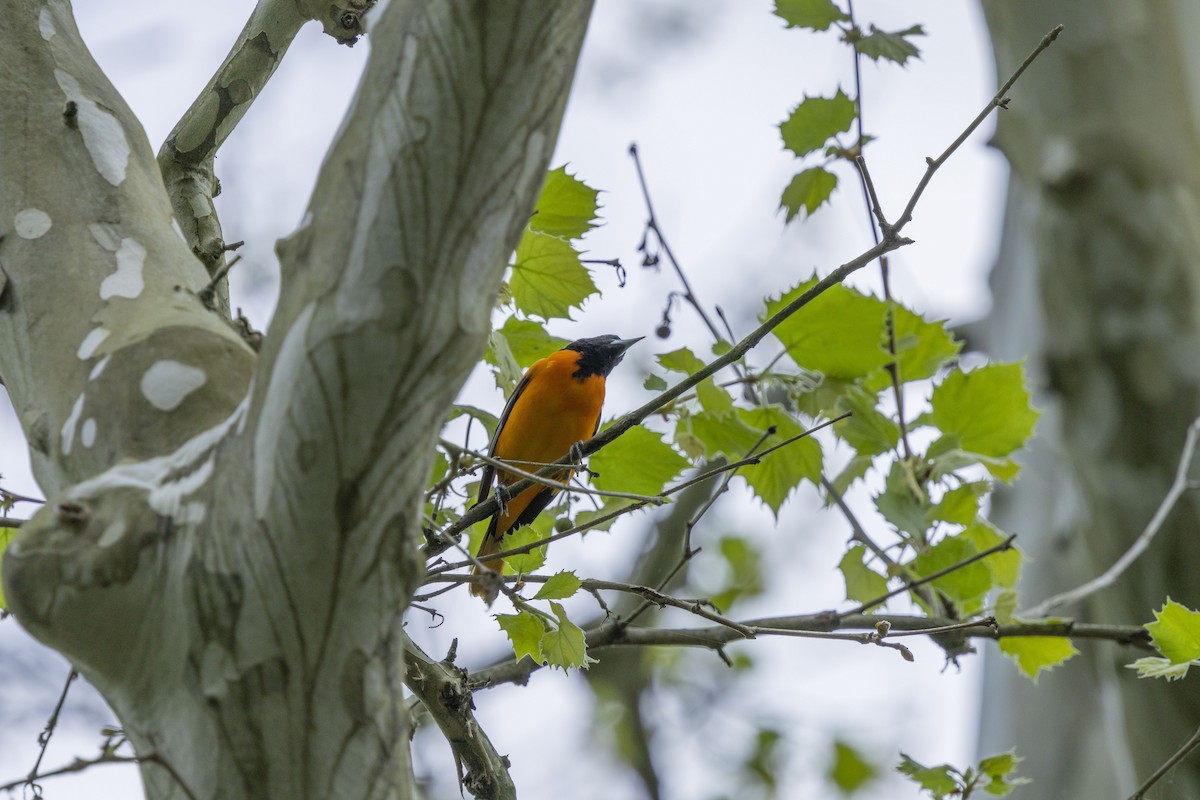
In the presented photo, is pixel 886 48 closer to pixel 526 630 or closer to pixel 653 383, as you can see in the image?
pixel 653 383

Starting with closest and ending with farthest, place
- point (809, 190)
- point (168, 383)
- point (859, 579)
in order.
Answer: point (168, 383), point (809, 190), point (859, 579)

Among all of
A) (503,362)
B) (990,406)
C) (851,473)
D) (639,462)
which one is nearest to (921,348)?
(990,406)

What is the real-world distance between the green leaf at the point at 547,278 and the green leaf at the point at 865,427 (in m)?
0.58

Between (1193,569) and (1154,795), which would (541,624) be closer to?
(1154,795)

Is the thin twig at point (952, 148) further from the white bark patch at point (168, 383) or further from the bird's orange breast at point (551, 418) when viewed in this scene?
the bird's orange breast at point (551, 418)

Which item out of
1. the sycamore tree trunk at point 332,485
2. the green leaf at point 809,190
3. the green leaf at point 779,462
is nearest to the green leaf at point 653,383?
the green leaf at point 779,462

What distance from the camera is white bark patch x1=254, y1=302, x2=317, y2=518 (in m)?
0.99

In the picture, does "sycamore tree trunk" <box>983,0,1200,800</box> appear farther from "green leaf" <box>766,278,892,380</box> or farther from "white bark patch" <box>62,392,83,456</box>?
"white bark patch" <box>62,392,83,456</box>

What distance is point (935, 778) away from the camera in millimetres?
1816

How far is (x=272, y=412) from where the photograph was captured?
3.31 feet

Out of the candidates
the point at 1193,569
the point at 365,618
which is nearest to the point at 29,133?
Result: the point at 365,618

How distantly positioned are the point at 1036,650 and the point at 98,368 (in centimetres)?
183

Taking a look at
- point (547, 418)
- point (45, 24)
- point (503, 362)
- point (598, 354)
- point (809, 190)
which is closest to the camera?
point (45, 24)

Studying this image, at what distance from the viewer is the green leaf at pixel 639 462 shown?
1.95 metres
